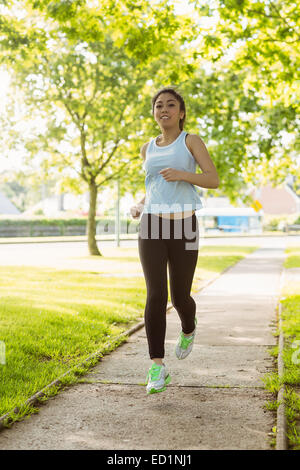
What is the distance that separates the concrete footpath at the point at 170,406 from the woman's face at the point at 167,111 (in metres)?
1.95

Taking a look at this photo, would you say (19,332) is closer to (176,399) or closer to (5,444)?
(176,399)

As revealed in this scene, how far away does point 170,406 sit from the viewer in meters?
4.17

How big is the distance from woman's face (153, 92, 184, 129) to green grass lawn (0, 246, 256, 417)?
6.85 ft

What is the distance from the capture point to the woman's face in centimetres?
452

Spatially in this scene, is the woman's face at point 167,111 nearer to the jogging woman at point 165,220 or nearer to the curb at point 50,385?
the jogging woman at point 165,220

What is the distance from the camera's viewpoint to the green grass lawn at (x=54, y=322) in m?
4.90

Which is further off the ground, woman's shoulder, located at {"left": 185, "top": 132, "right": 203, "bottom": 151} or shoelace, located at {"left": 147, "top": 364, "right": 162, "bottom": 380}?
woman's shoulder, located at {"left": 185, "top": 132, "right": 203, "bottom": 151}

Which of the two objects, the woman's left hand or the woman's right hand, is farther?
the woman's right hand

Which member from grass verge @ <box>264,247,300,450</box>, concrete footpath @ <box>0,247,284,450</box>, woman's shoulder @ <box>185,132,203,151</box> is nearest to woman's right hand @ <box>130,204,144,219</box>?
woman's shoulder @ <box>185,132,203,151</box>

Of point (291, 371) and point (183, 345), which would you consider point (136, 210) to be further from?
point (291, 371)

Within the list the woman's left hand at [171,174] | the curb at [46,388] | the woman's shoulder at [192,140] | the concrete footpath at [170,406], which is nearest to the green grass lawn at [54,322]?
the curb at [46,388]

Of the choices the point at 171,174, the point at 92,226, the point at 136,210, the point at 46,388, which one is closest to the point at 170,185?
the point at 171,174

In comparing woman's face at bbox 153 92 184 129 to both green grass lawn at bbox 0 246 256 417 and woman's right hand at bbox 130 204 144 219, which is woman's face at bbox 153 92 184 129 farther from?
green grass lawn at bbox 0 246 256 417

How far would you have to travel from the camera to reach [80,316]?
7918 mm
